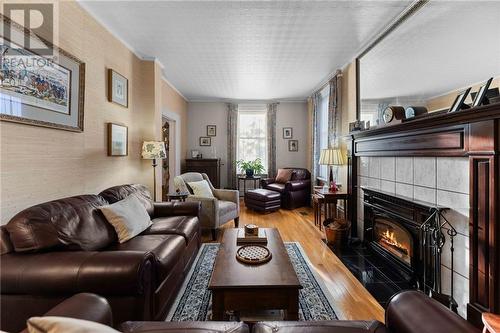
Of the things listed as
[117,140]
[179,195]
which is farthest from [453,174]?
[117,140]

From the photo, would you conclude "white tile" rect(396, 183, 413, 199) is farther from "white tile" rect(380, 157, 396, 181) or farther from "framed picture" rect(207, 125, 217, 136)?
"framed picture" rect(207, 125, 217, 136)

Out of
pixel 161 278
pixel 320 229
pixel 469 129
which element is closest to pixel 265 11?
Result: pixel 469 129

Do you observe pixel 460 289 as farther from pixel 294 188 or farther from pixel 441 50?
pixel 294 188

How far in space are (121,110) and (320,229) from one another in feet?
11.4

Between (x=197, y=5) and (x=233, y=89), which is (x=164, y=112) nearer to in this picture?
(x=233, y=89)

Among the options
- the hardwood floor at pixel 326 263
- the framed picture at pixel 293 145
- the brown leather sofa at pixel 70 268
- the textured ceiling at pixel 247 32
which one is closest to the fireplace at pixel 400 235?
the hardwood floor at pixel 326 263

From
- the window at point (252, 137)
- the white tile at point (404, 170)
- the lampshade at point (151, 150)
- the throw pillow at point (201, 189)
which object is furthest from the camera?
the window at point (252, 137)

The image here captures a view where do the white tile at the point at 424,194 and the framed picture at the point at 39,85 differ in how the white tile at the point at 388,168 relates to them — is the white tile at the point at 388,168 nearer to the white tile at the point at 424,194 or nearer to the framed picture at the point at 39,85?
the white tile at the point at 424,194

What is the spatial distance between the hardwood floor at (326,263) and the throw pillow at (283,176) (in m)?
0.92

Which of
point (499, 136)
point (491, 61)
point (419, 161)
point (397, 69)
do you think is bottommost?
point (419, 161)

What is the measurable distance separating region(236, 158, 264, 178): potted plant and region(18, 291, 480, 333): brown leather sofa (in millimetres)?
5048

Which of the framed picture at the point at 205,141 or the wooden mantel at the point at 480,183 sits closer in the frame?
the wooden mantel at the point at 480,183

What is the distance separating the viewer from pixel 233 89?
5262mm

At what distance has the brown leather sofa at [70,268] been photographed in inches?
50.1
